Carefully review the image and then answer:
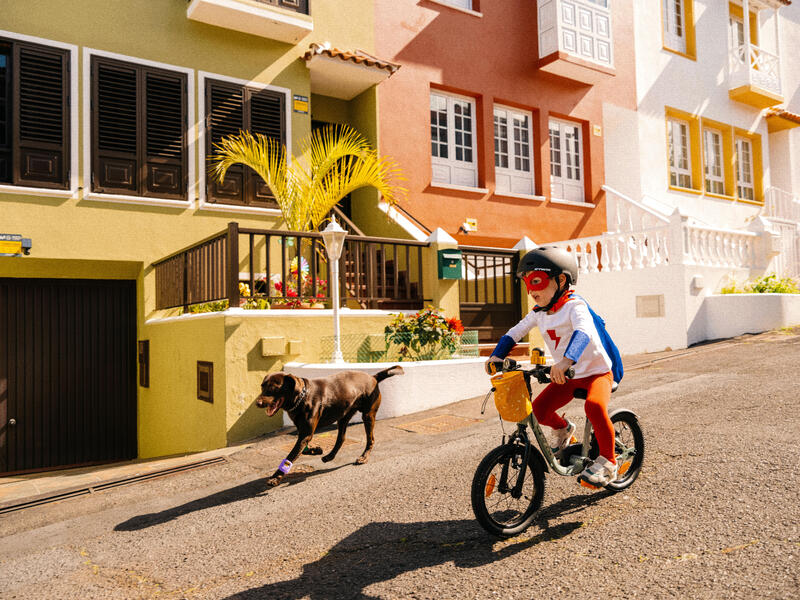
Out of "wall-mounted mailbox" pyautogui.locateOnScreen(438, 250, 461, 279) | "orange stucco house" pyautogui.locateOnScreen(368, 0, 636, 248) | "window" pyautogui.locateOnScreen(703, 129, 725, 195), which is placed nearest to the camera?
"wall-mounted mailbox" pyautogui.locateOnScreen(438, 250, 461, 279)

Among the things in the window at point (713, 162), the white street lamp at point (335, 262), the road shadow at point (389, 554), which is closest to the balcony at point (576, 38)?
the window at point (713, 162)

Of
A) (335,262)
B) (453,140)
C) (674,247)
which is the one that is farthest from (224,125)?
(674,247)

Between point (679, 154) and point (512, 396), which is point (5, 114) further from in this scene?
point (679, 154)

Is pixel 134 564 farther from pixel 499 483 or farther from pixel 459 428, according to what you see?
pixel 459 428

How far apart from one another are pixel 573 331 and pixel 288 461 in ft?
8.96

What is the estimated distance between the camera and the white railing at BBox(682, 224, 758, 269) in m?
11.8

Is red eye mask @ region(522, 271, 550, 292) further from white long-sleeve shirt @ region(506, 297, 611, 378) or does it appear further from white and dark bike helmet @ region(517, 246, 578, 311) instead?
white long-sleeve shirt @ region(506, 297, 611, 378)

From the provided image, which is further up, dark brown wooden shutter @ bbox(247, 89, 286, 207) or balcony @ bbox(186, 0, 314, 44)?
balcony @ bbox(186, 0, 314, 44)

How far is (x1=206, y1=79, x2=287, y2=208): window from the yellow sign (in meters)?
3.03

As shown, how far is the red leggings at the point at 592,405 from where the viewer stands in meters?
3.73

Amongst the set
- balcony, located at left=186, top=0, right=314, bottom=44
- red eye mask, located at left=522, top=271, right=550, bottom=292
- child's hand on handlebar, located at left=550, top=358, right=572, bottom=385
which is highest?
balcony, located at left=186, top=0, right=314, bottom=44

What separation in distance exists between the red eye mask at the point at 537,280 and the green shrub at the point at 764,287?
32.6 feet

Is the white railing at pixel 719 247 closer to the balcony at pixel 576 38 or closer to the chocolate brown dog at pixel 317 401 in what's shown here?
the balcony at pixel 576 38

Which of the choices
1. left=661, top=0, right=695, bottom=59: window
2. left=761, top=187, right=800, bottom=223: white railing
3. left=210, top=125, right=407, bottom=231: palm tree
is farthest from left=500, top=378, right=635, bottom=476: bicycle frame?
left=761, top=187, right=800, bottom=223: white railing
